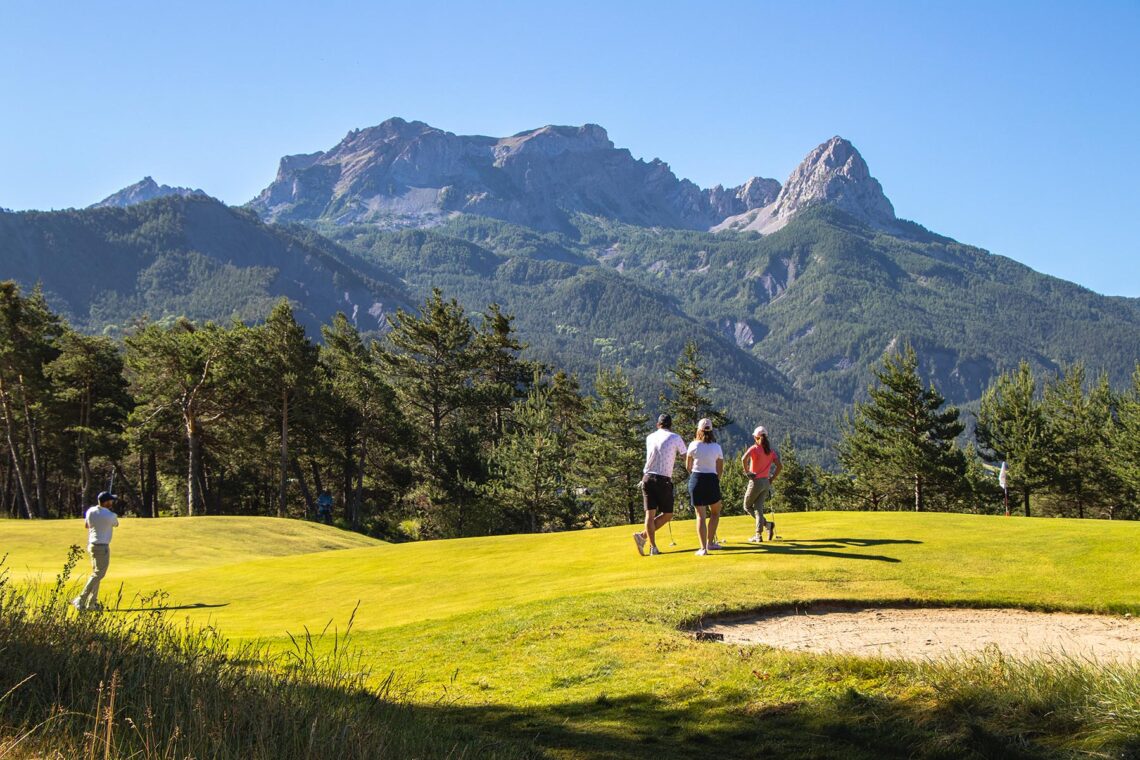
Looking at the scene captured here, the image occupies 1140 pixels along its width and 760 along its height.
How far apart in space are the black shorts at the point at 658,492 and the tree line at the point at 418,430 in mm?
36917

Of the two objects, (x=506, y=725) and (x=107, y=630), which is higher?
(x=107, y=630)

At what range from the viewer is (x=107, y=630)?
271 inches

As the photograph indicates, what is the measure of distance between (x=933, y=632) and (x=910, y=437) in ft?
167

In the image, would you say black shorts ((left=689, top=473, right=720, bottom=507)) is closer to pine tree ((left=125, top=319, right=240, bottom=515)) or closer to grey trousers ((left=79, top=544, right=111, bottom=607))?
grey trousers ((left=79, top=544, right=111, bottom=607))

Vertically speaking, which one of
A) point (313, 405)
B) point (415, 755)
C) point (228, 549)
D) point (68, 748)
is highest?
point (313, 405)

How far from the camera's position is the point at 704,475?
14938mm

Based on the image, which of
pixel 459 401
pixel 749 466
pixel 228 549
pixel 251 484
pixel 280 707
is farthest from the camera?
pixel 251 484

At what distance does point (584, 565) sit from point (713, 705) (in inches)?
361

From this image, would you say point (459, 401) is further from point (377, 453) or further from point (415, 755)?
point (415, 755)

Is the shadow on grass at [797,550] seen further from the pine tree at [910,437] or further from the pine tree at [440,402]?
the pine tree at [910,437]

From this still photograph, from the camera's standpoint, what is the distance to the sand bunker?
922 centimetres

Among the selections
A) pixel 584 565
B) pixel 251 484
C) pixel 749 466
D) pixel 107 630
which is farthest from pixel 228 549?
pixel 251 484

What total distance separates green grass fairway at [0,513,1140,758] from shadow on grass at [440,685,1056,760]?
0.02 metres

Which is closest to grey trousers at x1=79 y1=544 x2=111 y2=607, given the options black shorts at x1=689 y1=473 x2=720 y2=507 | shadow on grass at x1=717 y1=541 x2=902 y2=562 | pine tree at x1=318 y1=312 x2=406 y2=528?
black shorts at x1=689 y1=473 x2=720 y2=507
